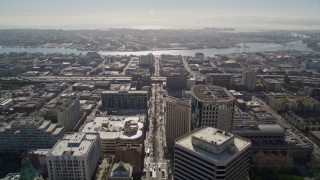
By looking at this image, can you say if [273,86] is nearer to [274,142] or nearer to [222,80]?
[222,80]

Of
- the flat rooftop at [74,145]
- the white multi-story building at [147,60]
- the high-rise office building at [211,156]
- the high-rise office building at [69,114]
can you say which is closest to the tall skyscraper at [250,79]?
Result: the white multi-story building at [147,60]

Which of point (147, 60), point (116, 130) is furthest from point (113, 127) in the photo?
point (147, 60)

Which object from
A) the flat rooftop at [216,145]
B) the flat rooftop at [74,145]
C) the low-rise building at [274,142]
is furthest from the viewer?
the low-rise building at [274,142]

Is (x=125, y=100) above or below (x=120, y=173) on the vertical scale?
above

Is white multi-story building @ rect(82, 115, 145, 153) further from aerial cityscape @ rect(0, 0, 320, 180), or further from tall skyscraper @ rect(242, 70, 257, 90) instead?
tall skyscraper @ rect(242, 70, 257, 90)

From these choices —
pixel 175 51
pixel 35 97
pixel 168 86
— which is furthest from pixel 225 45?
pixel 35 97

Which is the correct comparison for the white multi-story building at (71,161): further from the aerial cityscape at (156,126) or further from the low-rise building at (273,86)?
the low-rise building at (273,86)

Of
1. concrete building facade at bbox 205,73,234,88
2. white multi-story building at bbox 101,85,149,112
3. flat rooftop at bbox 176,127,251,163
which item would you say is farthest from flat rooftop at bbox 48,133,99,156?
concrete building facade at bbox 205,73,234,88
